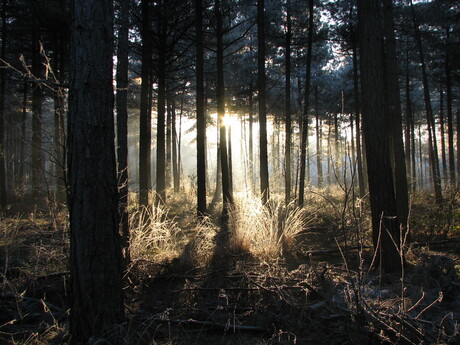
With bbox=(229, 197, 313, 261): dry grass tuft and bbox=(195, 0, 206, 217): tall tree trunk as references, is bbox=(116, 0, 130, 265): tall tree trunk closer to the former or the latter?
bbox=(229, 197, 313, 261): dry grass tuft

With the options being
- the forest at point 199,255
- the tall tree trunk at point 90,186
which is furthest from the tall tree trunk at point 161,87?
the tall tree trunk at point 90,186

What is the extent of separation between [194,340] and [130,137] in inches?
1670

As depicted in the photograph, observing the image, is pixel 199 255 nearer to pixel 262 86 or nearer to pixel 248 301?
pixel 248 301

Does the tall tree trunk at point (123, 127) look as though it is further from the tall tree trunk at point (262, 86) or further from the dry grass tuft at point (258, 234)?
the tall tree trunk at point (262, 86)

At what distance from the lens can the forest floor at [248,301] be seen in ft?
7.66

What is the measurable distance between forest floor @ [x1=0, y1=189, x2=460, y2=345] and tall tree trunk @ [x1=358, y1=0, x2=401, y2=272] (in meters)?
0.50

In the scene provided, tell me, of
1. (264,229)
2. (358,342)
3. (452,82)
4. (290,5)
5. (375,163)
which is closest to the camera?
(358,342)

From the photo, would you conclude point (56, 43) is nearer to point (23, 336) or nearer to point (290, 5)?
point (290, 5)

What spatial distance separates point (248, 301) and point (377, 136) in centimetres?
295

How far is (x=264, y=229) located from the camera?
493cm

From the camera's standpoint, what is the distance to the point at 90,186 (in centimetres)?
241

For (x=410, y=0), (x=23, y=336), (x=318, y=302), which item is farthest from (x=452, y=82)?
(x=23, y=336)

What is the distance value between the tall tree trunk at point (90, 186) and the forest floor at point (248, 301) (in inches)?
10.2

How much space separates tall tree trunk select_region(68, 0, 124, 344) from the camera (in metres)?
2.40
